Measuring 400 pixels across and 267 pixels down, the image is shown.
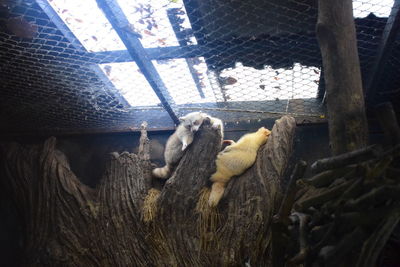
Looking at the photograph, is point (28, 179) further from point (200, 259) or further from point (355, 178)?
point (355, 178)

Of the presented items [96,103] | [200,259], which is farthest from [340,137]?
[96,103]

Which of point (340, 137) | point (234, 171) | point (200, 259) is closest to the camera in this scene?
point (340, 137)

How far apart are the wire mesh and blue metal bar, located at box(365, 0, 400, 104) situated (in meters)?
0.14

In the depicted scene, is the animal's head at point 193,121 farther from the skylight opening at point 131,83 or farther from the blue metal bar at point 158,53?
the blue metal bar at point 158,53

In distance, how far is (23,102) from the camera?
549 cm

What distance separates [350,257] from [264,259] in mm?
1891

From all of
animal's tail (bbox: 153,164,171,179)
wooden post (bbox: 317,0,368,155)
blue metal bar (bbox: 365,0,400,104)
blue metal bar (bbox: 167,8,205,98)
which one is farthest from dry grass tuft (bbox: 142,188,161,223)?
Result: blue metal bar (bbox: 365,0,400,104)

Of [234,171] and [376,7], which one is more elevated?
[376,7]

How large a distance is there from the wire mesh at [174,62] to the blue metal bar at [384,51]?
135mm

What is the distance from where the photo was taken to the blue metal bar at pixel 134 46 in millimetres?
3799

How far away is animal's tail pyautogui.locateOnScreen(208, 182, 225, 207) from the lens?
14.2ft

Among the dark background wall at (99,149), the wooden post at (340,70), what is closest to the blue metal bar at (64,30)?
the dark background wall at (99,149)

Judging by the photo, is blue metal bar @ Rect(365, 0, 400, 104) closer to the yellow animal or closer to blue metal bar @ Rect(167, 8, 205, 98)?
the yellow animal

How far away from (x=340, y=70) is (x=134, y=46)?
7.29 feet
